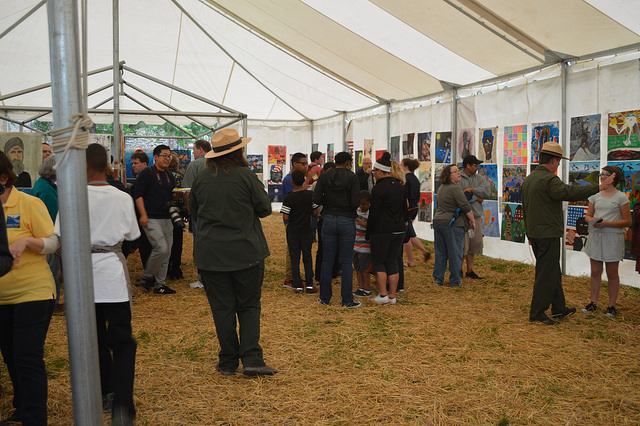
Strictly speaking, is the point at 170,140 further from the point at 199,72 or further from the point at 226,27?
the point at 226,27

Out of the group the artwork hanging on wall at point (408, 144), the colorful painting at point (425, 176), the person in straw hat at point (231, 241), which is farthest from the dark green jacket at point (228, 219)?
the artwork hanging on wall at point (408, 144)

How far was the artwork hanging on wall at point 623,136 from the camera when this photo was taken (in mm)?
7019

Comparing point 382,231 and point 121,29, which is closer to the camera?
point 382,231

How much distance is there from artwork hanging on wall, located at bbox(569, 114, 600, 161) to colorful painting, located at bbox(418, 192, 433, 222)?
3.88 metres

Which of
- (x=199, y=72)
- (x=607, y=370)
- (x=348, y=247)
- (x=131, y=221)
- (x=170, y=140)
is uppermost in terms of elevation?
(x=199, y=72)

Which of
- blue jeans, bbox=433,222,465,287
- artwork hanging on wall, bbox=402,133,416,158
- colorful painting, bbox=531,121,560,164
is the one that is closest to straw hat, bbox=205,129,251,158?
blue jeans, bbox=433,222,465,287

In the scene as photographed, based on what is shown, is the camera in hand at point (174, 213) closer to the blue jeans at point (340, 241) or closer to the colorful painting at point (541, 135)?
the blue jeans at point (340, 241)

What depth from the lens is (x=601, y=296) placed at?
7.00 meters

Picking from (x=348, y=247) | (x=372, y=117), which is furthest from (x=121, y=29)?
(x=348, y=247)

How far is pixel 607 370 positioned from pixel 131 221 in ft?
13.1

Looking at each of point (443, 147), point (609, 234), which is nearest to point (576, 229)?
point (609, 234)

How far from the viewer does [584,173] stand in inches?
304

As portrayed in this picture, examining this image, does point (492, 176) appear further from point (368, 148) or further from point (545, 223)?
point (368, 148)

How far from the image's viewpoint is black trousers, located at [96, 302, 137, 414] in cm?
321
